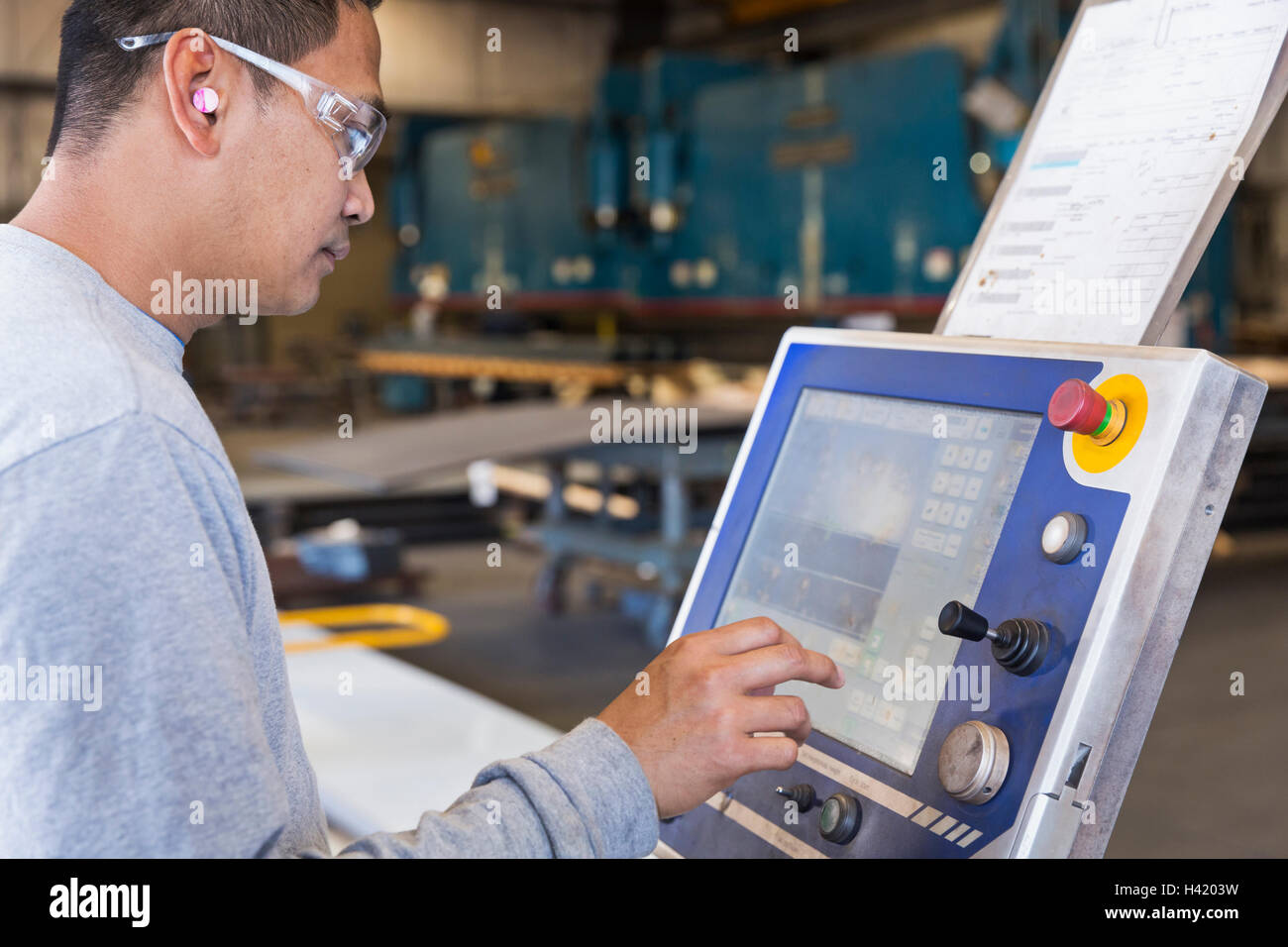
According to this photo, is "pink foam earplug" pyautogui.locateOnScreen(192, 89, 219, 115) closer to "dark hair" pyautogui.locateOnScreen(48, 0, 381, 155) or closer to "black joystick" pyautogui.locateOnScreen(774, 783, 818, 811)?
"dark hair" pyautogui.locateOnScreen(48, 0, 381, 155)

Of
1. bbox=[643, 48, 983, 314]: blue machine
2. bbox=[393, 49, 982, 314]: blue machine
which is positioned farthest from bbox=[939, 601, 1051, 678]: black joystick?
bbox=[393, 49, 982, 314]: blue machine

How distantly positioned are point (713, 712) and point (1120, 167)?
23.2 inches

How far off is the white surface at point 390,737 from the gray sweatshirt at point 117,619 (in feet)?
3.11

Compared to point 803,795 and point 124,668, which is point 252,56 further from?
point 803,795

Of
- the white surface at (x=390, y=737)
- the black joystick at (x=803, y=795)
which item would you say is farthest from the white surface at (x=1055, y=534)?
the white surface at (x=390, y=737)

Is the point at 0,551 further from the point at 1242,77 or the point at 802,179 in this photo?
the point at 802,179

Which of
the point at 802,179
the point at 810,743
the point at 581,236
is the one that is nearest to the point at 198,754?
the point at 810,743

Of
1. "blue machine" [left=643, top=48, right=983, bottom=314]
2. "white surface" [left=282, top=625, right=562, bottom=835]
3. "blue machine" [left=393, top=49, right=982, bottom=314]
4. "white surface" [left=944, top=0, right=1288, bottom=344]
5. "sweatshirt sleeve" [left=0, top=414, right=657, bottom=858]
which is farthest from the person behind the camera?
"blue machine" [left=393, top=49, right=982, bottom=314]

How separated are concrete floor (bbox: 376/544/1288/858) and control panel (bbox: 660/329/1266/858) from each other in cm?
239

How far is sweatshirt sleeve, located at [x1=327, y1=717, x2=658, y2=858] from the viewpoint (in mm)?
754

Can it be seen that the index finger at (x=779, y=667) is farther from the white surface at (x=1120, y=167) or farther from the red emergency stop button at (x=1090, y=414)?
the white surface at (x=1120, y=167)

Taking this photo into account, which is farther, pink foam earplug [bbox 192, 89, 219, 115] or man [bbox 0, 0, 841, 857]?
pink foam earplug [bbox 192, 89, 219, 115]

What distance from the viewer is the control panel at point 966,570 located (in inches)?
31.5

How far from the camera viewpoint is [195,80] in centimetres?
84
